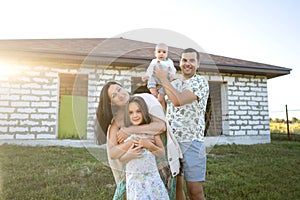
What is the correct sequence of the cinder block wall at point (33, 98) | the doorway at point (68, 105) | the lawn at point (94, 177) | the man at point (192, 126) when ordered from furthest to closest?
the doorway at point (68, 105), the cinder block wall at point (33, 98), the lawn at point (94, 177), the man at point (192, 126)

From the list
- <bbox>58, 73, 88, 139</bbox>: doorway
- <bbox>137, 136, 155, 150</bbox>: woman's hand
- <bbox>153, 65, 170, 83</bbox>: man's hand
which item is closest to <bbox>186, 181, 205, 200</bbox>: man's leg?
<bbox>137, 136, 155, 150</bbox>: woman's hand

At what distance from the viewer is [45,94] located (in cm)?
698

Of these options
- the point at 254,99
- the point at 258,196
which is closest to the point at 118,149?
the point at 258,196

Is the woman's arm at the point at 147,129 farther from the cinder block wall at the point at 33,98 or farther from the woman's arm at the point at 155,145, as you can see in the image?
the cinder block wall at the point at 33,98

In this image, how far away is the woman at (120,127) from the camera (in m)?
1.66

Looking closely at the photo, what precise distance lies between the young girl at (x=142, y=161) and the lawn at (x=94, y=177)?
25 cm

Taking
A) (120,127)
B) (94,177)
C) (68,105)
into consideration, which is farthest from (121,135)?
(68,105)

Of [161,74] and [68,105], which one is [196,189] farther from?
[68,105]

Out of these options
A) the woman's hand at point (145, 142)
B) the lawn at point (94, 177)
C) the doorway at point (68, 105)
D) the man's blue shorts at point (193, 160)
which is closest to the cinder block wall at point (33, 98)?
the doorway at point (68, 105)

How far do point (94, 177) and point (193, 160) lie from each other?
2430 mm

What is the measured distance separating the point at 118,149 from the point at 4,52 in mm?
6345

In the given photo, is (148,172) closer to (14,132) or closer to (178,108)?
(178,108)

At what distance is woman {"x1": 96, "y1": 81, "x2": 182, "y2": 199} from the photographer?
1660 mm

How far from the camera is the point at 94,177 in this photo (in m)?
3.86
